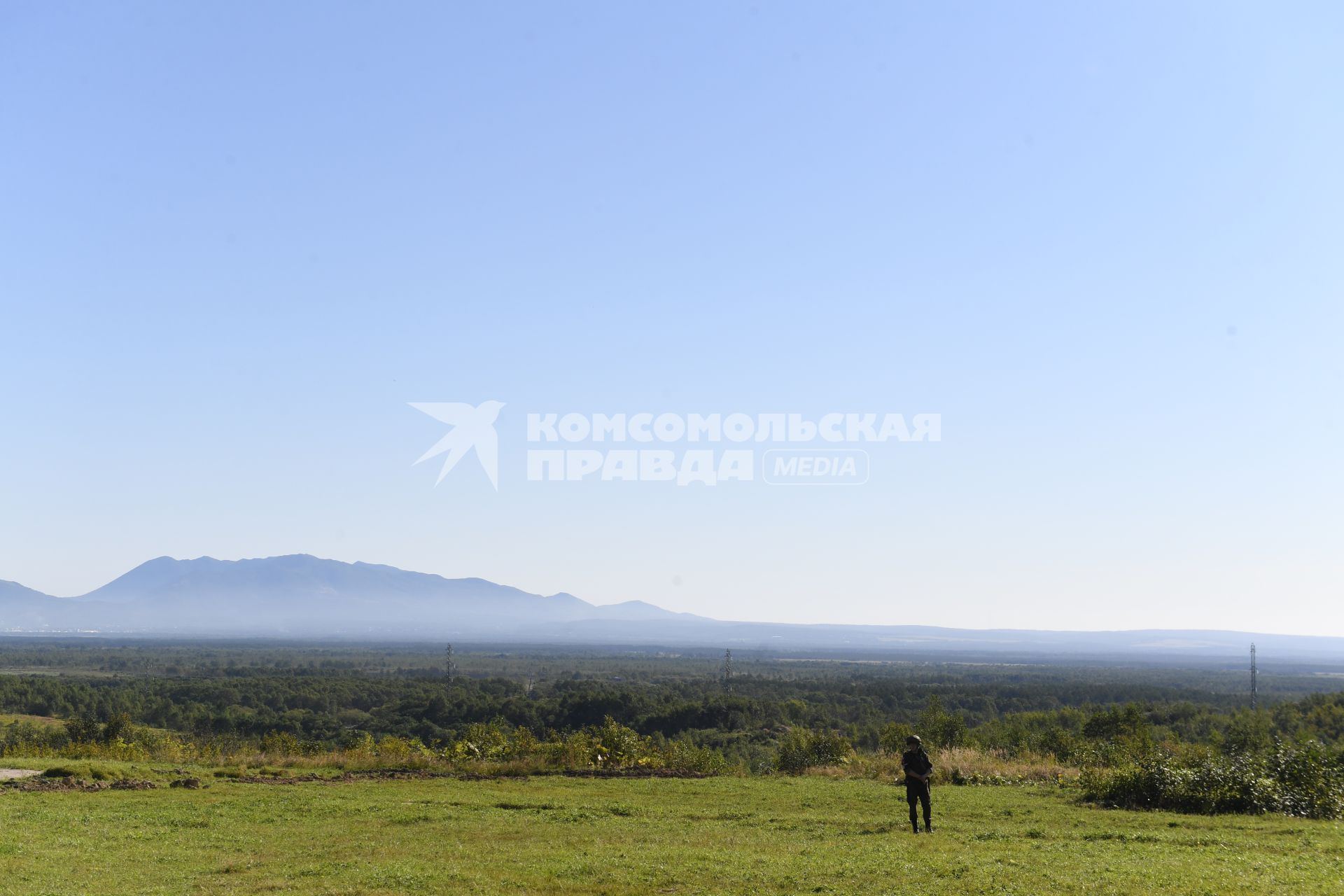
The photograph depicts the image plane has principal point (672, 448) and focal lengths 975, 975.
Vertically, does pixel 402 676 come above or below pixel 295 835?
below

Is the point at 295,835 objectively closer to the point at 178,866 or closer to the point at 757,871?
the point at 178,866

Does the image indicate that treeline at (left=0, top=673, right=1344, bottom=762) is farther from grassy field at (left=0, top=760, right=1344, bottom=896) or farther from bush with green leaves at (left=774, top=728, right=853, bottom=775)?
grassy field at (left=0, top=760, right=1344, bottom=896)

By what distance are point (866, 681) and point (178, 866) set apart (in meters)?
192

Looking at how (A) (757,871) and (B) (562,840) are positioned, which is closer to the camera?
(A) (757,871)

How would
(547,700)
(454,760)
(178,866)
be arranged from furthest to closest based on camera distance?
(547,700) → (454,760) → (178,866)

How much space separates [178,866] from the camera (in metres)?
17.4

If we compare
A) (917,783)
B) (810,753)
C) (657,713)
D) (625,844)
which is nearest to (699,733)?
(657,713)

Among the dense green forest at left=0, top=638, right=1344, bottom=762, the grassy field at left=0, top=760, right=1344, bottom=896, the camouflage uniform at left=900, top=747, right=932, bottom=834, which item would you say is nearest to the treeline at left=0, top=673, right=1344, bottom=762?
the dense green forest at left=0, top=638, right=1344, bottom=762

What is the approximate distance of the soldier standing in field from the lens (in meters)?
19.5

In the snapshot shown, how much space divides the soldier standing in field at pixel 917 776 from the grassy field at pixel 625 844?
606 millimetres

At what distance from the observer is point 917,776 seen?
773 inches

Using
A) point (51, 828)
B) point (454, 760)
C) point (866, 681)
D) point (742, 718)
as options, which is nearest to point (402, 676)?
point (866, 681)

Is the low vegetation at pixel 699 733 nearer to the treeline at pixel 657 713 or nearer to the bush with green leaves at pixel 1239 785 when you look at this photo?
the bush with green leaves at pixel 1239 785

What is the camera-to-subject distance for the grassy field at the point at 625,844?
1503 cm
